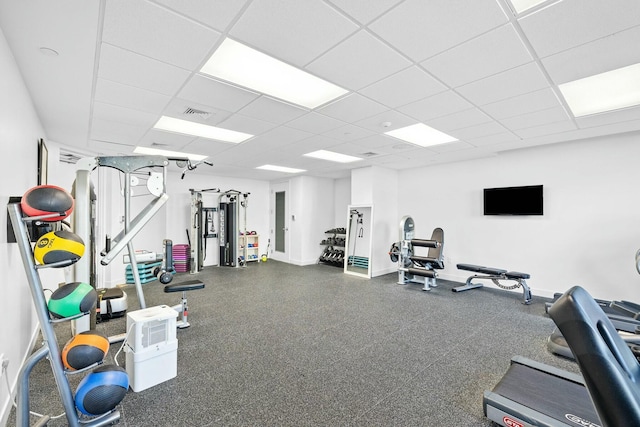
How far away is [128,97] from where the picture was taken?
9.18 ft

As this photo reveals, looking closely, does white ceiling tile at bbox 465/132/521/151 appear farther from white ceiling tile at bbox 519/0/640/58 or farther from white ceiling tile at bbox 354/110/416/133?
white ceiling tile at bbox 519/0/640/58

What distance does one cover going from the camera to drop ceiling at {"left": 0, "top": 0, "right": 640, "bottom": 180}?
1688 millimetres

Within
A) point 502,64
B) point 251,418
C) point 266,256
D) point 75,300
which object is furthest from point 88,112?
point 266,256

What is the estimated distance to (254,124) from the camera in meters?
3.62

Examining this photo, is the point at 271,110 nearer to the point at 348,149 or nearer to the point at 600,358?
the point at 348,149

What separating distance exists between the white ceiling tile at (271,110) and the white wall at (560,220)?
4259mm

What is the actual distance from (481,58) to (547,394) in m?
2.50

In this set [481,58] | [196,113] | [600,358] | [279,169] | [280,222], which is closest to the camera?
[600,358]

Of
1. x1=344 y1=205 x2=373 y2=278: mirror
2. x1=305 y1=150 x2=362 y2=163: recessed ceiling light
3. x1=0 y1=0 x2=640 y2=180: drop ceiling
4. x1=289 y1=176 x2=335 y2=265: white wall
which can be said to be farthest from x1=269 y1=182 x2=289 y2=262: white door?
x1=0 y1=0 x2=640 y2=180: drop ceiling

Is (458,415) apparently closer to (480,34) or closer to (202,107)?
(480,34)

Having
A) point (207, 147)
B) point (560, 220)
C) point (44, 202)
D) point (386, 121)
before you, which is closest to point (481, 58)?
point (386, 121)

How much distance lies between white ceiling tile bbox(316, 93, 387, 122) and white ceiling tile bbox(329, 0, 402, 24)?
107cm

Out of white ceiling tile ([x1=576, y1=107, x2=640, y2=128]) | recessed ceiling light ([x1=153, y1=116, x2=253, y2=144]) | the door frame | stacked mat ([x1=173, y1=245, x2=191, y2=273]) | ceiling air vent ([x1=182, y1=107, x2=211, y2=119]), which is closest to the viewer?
ceiling air vent ([x1=182, y1=107, x2=211, y2=119])

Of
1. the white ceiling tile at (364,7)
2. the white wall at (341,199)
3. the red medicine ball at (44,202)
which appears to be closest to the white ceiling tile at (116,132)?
the red medicine ball at (44,202)
